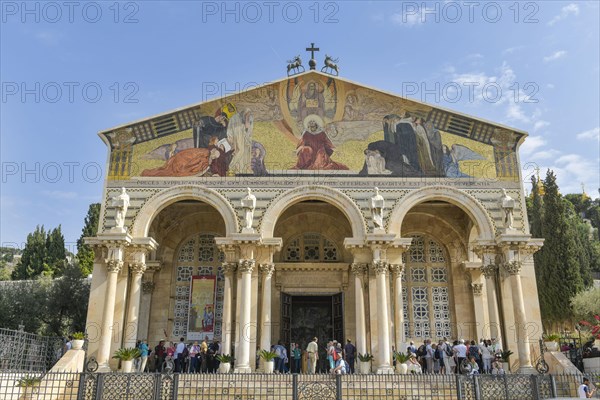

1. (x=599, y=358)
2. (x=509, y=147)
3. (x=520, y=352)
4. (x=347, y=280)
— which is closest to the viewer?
(x=599, y=358)

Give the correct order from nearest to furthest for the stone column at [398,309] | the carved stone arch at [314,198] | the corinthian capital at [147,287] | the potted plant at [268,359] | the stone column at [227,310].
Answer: the potted plant at [268,359]
the stone column at [227,310]
the stone column at [398,309]
the carved stone arch at [314,198]
the corinthian capital at [147,287]

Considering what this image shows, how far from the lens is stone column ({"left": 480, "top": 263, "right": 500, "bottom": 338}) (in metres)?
19.1

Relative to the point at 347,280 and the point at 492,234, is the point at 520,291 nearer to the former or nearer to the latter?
the point at 492,234

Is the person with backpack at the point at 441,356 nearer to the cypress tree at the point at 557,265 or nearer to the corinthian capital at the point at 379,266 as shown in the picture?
the corinthian capital at the point at 379,266

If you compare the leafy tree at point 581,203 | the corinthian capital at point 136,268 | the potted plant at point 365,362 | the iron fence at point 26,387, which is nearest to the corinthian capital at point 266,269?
the potted plant at point 365,362

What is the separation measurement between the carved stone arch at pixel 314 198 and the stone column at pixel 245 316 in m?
1.35

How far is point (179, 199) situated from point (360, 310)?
26.1 ft

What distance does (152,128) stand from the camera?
20.7 meters

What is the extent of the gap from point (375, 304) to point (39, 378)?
35.9ft

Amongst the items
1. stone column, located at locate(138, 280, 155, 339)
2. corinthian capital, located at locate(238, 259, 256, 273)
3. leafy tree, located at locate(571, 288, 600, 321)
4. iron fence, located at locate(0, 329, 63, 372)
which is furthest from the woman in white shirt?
leafy tree, located at locate(571, 288, 600, 321)

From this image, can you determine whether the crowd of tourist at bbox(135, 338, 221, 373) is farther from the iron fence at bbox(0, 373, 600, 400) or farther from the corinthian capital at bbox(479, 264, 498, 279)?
the corinthian capital at bbox(479, 264, 498, 279)

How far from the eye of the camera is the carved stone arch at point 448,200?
19562 millimetres

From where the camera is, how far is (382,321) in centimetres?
1841

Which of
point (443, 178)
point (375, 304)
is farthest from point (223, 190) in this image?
point (443, 178)
